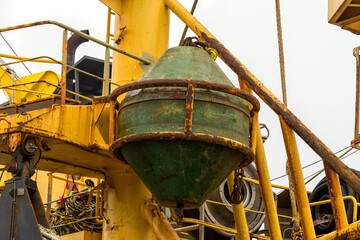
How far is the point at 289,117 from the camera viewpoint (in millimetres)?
8922

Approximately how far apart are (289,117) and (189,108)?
1.97m

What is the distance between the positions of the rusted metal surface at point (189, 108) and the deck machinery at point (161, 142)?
1 centimetres

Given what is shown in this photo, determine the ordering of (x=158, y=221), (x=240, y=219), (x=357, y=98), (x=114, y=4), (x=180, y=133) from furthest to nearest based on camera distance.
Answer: (x=357, y=98)
(x=114, y=4)
(x=158, y=221)
(x=240, y=219)
(x=180, y=133)

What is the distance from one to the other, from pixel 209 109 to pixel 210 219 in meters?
4.86

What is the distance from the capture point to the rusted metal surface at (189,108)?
7.41 metres

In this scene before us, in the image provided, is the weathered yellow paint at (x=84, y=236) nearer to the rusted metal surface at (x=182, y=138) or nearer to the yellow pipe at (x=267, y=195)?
the yellow pipe at (x=267, y=195)

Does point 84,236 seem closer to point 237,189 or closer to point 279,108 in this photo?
point 237,189

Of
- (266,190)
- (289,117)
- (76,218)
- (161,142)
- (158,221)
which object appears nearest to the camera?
(161,142)

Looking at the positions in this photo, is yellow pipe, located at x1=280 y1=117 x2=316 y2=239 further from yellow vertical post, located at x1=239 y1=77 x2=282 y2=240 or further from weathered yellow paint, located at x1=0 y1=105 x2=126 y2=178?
weathered yellow paint, located at x1=0 y1=105 x2=126 y2=178

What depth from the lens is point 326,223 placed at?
11844 mm

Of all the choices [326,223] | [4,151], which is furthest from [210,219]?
[4,151]

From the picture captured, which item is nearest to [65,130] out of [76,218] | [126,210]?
[126,210]

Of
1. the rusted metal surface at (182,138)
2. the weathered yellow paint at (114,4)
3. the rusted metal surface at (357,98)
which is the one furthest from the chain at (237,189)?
the rusted metal surface at (357,98)

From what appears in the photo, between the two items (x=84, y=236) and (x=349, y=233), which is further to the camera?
(x=84, y=236)
